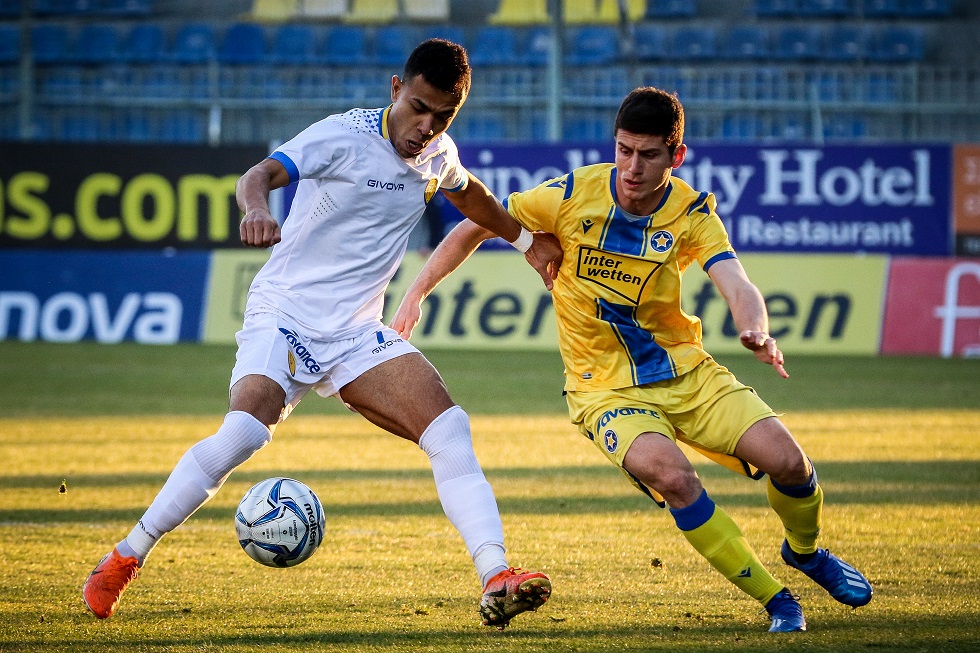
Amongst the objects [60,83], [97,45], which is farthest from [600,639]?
[97,45]

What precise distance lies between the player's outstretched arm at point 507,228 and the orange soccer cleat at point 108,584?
71.7 inches

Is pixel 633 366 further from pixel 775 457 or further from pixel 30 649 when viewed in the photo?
pixel 30 649

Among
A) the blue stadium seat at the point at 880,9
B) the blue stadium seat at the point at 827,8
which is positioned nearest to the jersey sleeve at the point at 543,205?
the blue stadium seat at the point at 827,8

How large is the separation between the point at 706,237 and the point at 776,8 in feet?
62.7

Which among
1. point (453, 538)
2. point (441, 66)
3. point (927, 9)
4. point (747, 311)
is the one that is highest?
point (441, 66)

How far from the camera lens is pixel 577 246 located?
489 centimetres

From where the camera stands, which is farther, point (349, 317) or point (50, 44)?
point (50, 44)

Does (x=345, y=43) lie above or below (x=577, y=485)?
above

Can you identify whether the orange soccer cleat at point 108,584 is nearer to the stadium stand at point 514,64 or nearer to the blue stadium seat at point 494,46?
the stadium stand at point 514,64

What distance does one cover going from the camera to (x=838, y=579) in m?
4.66

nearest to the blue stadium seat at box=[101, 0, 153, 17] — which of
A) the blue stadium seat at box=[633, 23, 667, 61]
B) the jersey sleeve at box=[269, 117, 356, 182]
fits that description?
the blue stadium seat at box=[633, 23, 667, 61]

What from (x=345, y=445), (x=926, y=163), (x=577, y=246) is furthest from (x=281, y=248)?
(x=926, y=163)

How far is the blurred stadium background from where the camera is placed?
16000 millimetres

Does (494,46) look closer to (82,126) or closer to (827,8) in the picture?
(827,8)
